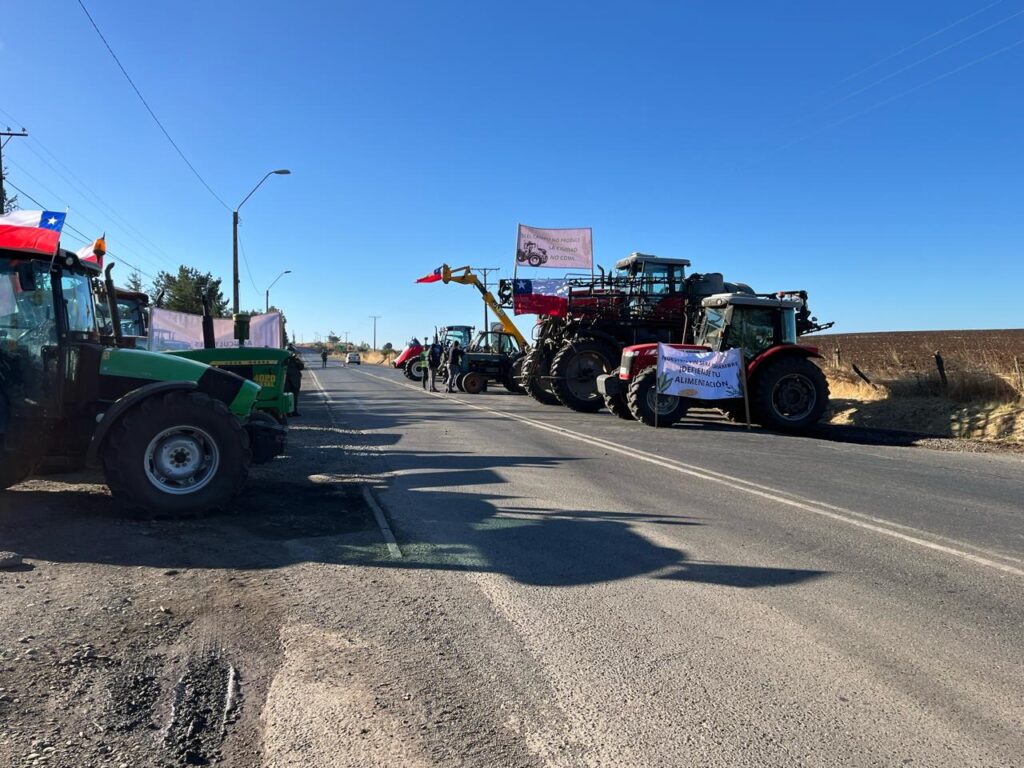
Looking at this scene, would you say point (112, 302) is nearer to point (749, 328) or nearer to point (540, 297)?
point (749, 328)

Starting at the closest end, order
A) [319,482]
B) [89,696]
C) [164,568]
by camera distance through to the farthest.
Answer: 1. [89,696]
2. [164,568]
3. [319,482]

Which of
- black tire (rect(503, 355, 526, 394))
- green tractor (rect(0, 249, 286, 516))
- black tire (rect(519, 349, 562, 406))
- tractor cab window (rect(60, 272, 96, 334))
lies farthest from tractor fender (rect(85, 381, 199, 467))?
black tire (rect(503, 355, 526, 394))

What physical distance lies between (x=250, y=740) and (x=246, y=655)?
817mm

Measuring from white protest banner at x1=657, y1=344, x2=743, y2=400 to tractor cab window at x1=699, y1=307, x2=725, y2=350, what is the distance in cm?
89

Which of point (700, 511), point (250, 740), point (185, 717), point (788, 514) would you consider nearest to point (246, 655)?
point (185, 717)

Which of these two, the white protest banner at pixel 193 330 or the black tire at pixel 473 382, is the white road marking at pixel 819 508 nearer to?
the white protest banner at pixel 193 330

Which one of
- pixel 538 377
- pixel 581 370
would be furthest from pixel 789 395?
pixel 538 377

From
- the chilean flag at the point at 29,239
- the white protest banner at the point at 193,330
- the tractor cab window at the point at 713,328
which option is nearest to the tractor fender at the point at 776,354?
the tractor cab window at the point at 713,328

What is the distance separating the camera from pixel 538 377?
20797 millimetres

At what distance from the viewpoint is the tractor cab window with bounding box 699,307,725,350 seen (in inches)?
628

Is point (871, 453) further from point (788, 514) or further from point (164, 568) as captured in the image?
point (164, 568)

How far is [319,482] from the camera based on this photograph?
816 centimetres

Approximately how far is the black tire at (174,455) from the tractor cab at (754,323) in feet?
38.7

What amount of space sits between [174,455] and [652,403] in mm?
10720
